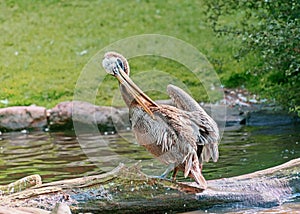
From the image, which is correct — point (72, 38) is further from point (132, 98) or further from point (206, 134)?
point (206, 134)

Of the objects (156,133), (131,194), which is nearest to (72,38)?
(156,133)

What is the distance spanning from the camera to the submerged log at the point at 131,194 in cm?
712

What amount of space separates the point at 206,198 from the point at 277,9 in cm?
595

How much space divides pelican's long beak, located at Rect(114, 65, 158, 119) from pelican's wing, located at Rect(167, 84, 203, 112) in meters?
0.39

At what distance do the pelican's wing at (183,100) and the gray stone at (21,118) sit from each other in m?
6.73

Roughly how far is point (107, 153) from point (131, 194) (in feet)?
14.6

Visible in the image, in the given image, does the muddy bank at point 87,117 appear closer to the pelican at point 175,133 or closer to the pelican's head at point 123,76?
the pelican's head at point 123,76

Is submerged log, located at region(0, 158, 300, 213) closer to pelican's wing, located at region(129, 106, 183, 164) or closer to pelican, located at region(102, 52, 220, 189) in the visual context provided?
pelican, located at region(102, 52, 220, 189)

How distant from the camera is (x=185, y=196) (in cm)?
742

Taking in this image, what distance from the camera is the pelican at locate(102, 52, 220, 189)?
24.8ft

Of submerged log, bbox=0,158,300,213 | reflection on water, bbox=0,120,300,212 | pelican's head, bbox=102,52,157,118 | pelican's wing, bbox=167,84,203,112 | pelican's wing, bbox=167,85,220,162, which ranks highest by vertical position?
pelican's head, bbox=102,52,157,118

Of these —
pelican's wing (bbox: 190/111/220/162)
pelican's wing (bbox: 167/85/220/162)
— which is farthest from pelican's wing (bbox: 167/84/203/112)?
pelican's wing (bbox: 190/111/220/162)

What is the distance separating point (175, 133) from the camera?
761cm

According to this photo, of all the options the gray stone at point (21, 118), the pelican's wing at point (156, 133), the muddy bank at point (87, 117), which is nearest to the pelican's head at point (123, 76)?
the pelican's wing at point (156, 133)
